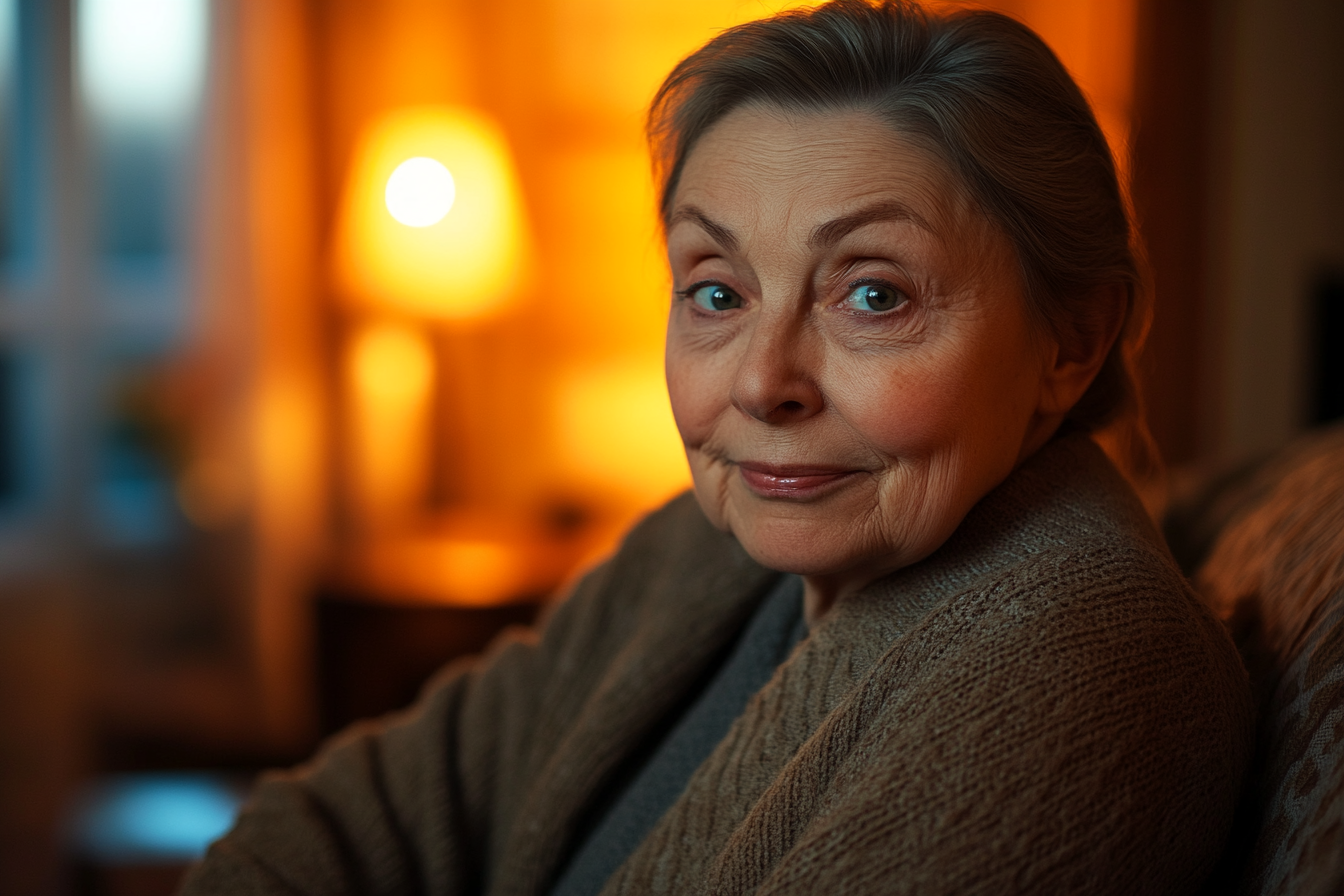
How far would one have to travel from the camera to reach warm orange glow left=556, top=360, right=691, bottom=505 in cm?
280

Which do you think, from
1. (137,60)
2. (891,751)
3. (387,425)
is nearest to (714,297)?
(891,751)

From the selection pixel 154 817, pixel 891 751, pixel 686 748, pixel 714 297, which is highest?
pixel 714 297

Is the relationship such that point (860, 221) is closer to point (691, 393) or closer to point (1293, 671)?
point (691, 393)

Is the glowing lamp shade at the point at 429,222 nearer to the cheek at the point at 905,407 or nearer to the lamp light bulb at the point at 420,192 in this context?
the lamp light bulb at the point at 420,192

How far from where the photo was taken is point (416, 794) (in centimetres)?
101

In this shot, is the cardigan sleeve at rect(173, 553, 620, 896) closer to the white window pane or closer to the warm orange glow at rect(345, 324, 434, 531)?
the warm orange glow at rect(345, 324, 434, 531)

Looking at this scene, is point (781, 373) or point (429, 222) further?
point (429, 222)

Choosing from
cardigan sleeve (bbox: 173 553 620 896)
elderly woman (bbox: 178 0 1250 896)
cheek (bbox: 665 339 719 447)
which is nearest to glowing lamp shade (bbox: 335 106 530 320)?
cardigan sleeve (bbox: 173 553 620 896)

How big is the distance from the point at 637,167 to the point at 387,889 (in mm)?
2119

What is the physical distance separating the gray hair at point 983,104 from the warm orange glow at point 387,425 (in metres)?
2.15

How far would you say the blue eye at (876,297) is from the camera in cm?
69

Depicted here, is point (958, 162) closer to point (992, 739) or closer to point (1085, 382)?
point (1085, 382)

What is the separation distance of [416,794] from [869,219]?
70cm

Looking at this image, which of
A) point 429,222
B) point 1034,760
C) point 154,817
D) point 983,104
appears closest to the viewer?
point 1034,760
